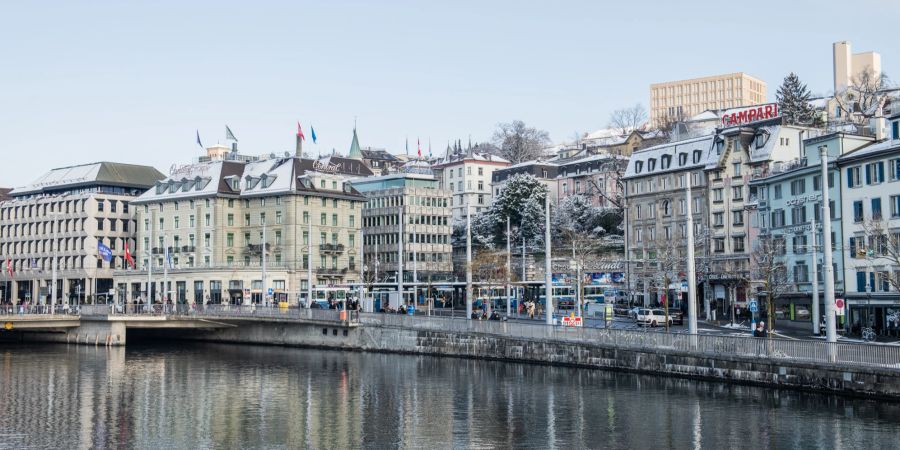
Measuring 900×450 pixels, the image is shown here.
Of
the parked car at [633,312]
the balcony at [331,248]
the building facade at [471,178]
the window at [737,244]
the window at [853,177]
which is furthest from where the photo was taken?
the building facade at [471,178]

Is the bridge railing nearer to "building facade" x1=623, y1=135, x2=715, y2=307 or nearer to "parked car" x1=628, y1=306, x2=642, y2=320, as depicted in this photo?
"parked car" x1=628, y1=306, x2=642, y2=320

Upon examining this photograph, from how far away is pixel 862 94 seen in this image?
14250 centimetres

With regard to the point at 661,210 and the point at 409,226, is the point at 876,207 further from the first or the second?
the point at 409,226

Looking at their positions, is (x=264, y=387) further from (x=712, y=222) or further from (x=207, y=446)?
(x=712, y=222)

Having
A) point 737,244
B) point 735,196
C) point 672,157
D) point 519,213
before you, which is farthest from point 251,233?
point 737,244

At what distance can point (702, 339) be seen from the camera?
52594 mm

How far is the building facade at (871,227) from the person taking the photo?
69.9 meters

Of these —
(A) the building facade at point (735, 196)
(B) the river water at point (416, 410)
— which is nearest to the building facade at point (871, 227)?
(A) the building facade at point (735, 196)

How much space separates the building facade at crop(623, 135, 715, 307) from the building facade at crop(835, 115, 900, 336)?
2372 centimetres

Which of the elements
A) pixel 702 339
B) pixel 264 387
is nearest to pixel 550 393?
pixel 702 339

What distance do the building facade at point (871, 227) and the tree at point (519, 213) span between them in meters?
60.4

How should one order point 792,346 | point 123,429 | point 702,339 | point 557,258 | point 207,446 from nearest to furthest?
1. point 207,446
2. point 123,429
3. point 792,346
4. point 702,339
5. point 557,258

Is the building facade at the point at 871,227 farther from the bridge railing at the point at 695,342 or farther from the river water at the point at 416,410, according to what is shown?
the river water at the point at 416,410

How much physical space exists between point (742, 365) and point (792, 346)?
9.63 ft
